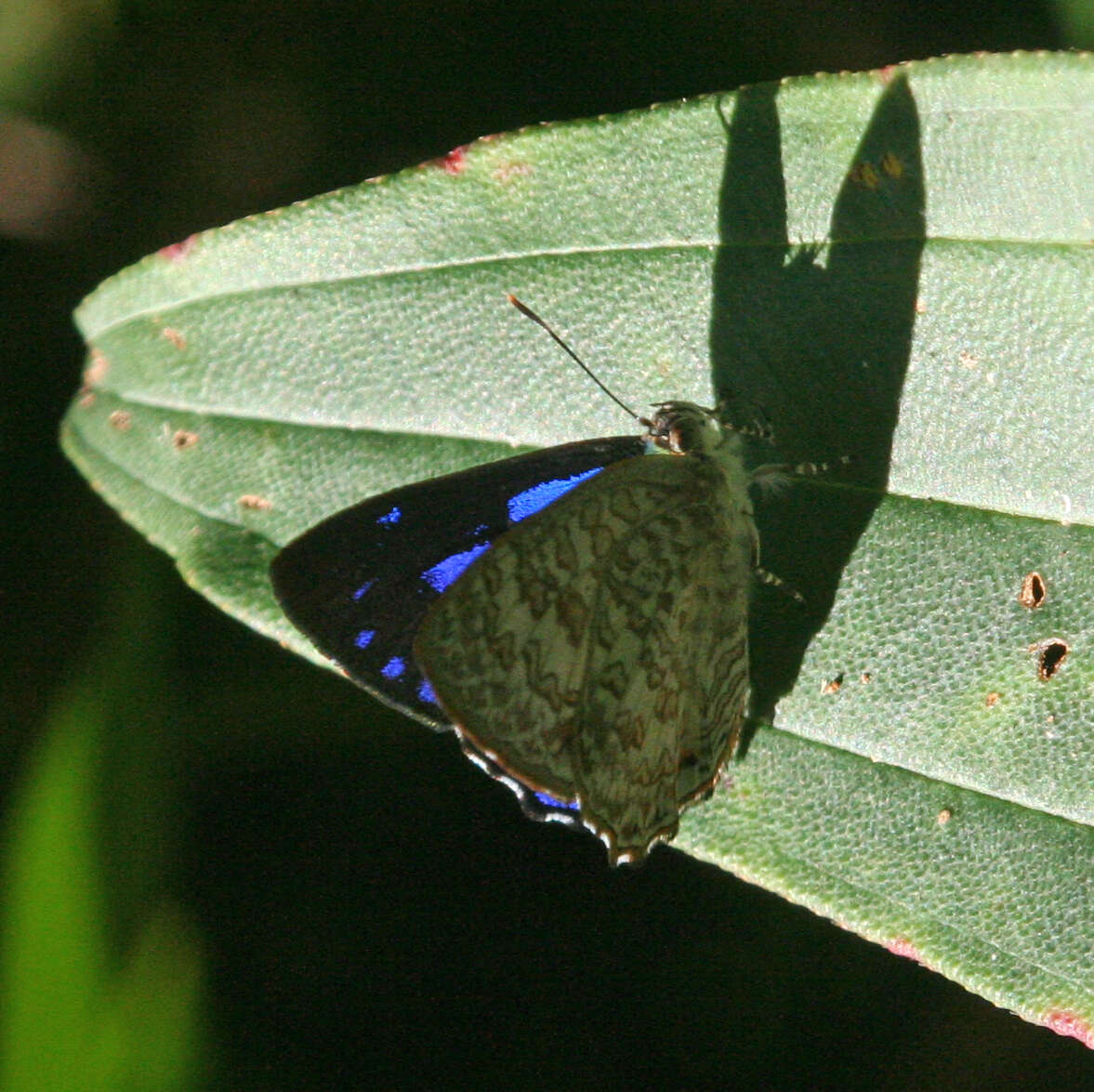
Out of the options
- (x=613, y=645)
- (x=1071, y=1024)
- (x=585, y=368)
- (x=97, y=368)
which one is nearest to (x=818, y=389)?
(x=585, y=368)

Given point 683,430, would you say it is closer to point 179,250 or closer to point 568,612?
point 568,612

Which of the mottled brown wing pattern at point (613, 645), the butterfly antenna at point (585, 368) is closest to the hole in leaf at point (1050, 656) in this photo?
the mottled brown wing pattern at point (613, 645)

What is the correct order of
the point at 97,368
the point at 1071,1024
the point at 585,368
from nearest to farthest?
the point at 1071,1024 < the point at 585,368 < the point at 97,368

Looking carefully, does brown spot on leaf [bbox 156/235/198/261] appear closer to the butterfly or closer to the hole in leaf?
the butterfly

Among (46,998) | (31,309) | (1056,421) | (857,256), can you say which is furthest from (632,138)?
(46,998)

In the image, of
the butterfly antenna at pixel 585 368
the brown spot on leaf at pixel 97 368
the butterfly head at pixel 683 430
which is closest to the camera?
the butterfly head at pixel 683 430

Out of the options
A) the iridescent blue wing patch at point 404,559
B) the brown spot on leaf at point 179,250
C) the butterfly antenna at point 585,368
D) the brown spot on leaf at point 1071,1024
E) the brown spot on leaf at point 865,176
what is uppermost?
the brown spot on leaf at point 179,250

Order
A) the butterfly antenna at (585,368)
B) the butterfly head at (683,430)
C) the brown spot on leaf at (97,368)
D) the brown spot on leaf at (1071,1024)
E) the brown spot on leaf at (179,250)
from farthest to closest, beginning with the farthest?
the brown spot on leaf at (97,368)
the brown spot on leaf at (179,250)
the butterfly antenna at (585,368)
the butterfly head at (683,430)
the brown spot on leaf at (1071,1024)

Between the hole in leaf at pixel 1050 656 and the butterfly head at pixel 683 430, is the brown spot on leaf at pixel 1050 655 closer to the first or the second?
the hole in leaf at pixel 1050 656

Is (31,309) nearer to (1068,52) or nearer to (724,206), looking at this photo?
(724,206)
